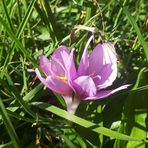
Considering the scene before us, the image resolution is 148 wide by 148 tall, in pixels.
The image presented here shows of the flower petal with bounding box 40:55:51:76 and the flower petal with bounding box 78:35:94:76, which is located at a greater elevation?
the flower petal with bounding box 40:55:51:76

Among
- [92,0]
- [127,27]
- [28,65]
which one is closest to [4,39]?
[28,65]

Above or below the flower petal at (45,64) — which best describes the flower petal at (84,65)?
below

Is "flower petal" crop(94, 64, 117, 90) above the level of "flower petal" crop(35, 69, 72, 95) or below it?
below

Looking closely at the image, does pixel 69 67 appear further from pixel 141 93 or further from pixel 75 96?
pixel 141 93
